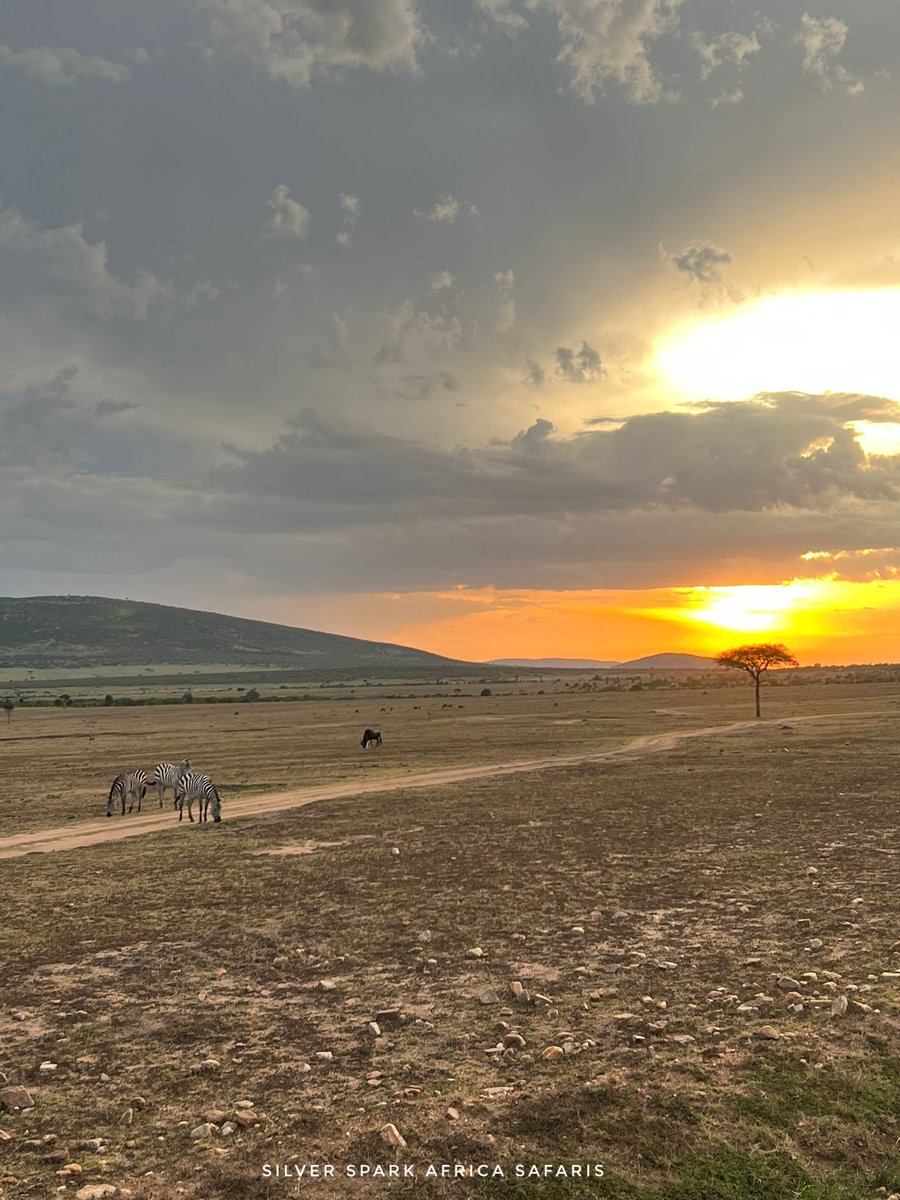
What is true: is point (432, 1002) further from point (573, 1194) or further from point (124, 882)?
point (124, 882)

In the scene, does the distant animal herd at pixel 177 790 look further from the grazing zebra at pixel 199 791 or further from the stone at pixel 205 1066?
the stone at pixel 205 1066

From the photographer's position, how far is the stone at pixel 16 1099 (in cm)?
877

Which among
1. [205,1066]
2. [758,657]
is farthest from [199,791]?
[758,657]

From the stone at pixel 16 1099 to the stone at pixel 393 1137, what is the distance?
405 centimetres

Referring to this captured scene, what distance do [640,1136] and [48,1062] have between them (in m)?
7.17

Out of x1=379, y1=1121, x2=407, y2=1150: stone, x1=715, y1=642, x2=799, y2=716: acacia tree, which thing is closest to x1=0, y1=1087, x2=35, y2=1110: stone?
x1=379, y1=1121, x2=407, y2=1150: stone

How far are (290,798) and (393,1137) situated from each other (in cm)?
2910

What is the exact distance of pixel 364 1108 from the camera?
8500 millimetres

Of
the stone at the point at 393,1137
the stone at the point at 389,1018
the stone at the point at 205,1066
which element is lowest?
the stone at the point at 205,1066

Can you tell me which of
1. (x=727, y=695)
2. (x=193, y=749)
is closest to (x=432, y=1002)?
(x=193, y=749)

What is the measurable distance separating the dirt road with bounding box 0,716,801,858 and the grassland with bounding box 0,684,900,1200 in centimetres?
265

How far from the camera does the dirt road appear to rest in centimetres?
2697

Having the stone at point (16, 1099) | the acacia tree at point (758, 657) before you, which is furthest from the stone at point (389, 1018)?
the acacia tree at point (758, 657)

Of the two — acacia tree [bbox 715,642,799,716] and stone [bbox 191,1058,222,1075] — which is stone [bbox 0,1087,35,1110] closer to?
stone [bbox 191,1058,222,1075]
